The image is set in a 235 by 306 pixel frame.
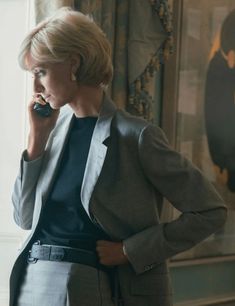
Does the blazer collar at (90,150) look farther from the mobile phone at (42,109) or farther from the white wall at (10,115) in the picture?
the white wall at (10,115)

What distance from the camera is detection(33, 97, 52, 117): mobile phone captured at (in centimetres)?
169

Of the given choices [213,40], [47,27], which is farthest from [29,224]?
[213,40]

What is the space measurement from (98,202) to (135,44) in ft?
3.07

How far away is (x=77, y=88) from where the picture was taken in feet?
5.26

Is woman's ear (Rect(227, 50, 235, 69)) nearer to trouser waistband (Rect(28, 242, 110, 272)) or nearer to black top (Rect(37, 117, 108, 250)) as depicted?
black top (Rect(37, 117, 108, 250))

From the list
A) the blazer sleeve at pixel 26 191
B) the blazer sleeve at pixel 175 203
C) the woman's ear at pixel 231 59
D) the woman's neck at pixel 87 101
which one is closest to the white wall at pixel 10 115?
the blazer sleeve at pixel 26 191

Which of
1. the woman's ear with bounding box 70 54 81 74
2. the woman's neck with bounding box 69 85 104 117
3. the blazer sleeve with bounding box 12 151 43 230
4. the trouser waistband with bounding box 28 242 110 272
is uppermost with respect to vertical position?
the woman's ear with bounding box 70 54 81 74

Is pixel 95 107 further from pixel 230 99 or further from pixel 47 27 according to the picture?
pixel 230 99

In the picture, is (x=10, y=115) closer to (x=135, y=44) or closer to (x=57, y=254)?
(x=135, y=44)

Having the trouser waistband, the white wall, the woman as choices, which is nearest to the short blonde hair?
the woman

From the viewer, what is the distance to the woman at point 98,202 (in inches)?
60.6

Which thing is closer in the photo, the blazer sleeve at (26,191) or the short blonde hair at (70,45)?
the short blonde hair at (70,45)

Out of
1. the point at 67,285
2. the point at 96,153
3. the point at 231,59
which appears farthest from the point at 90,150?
the point at 231,59

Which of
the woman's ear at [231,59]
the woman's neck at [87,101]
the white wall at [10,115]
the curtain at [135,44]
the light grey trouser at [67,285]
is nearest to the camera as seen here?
the light grey trouser at [67,285]
